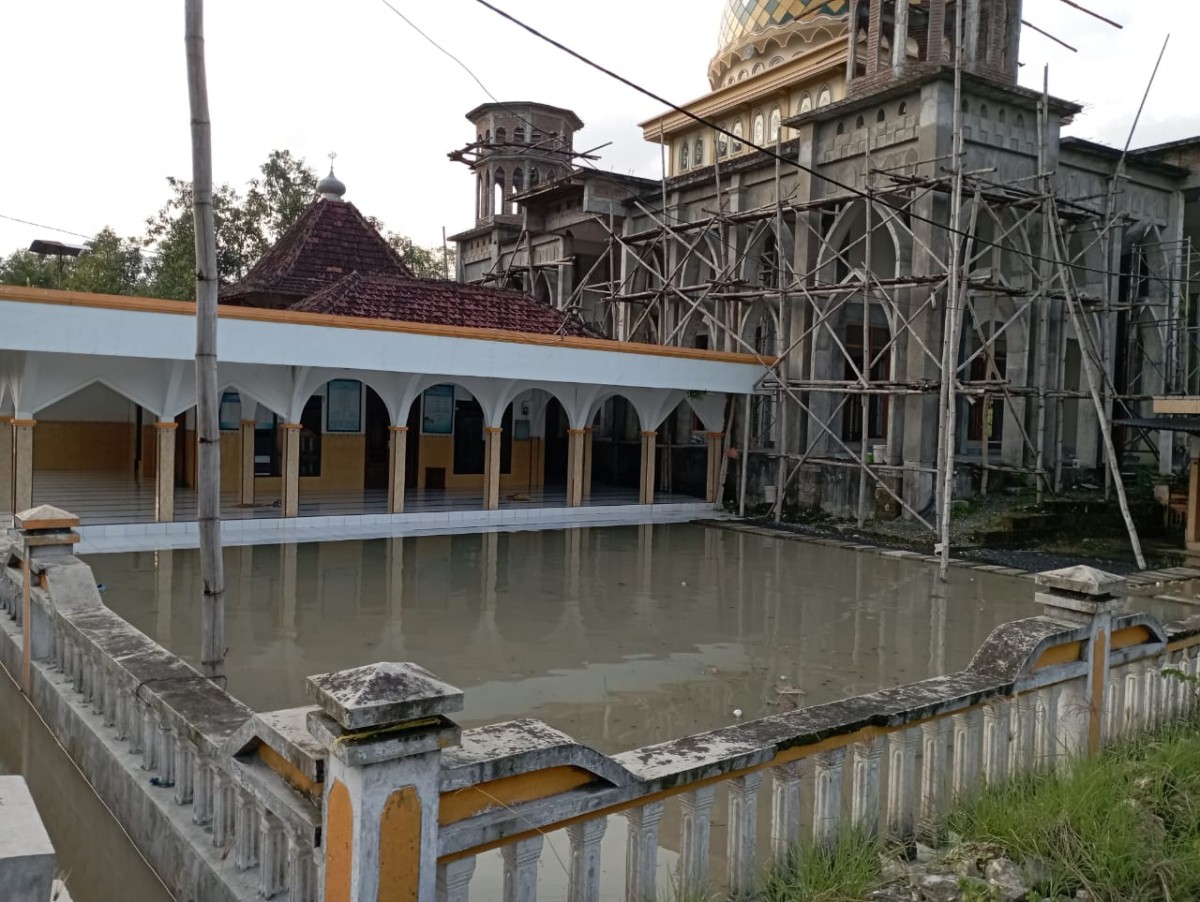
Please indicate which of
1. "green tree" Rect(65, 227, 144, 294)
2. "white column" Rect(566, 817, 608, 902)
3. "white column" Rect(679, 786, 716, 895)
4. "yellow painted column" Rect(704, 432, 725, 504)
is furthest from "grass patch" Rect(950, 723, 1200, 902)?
"green tree" Rect(65, 227, 144, 294)

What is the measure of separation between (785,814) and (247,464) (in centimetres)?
1324

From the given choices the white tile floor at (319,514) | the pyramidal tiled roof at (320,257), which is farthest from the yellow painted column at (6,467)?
the pyramidal tiled roof at (320,257)

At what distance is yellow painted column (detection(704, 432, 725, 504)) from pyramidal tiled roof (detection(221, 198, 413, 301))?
24.2ft

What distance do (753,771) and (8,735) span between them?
4.62 metres

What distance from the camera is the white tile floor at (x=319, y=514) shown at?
482 inches

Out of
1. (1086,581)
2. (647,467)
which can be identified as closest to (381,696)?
(1086,581)

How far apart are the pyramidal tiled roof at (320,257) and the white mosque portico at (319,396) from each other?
8.15 feet

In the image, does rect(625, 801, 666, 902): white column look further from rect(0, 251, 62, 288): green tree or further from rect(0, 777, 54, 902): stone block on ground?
rect(0, 251, 62, 288): green tree

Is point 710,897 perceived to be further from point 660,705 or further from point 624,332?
point 624,332

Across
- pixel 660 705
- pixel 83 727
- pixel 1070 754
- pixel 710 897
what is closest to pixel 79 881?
pixel 83 727

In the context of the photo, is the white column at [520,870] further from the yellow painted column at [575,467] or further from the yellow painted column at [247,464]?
the yellow painted column at [575,467]

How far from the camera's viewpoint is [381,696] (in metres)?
2.19

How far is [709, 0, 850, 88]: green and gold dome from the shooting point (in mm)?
22438

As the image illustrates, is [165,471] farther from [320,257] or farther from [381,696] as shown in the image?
[381,696]
